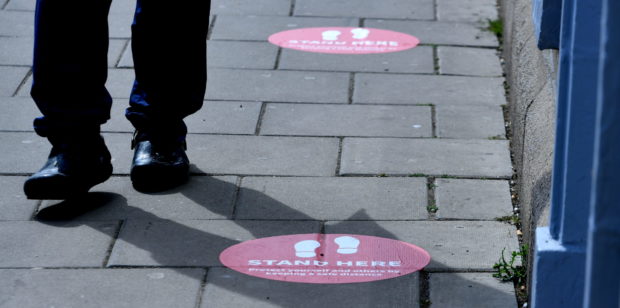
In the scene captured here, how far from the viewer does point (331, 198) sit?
3.58m

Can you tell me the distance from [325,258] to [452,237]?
0.42 metres

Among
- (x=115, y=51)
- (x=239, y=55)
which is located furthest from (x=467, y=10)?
(x=115, y=51)

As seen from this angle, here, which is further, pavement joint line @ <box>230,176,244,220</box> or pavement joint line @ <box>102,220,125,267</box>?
pavement joint line @ <box>230,176,244,220</box>

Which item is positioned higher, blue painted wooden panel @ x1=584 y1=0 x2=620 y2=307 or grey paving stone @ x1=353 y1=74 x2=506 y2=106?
blue painted wooden panel @ x1=584 y1=0 x2=620 y2=307

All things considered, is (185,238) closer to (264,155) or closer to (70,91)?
(70,91)

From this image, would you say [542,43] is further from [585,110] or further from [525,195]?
[585,110]

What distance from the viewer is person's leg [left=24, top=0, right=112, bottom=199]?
330 centimetres

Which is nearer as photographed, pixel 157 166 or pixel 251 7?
pixel 157 166

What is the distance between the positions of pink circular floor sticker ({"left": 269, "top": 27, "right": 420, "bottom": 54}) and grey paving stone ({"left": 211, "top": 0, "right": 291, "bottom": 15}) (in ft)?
1.32

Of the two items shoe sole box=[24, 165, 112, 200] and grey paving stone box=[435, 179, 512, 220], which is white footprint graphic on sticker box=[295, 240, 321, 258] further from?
shoe sole box=[24, 165, 112, 200]

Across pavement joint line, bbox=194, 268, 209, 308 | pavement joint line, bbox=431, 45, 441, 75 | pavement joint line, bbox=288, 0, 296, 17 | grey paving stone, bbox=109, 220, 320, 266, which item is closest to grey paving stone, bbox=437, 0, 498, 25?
pavement joint line, bbox=431, 45, 441, 75

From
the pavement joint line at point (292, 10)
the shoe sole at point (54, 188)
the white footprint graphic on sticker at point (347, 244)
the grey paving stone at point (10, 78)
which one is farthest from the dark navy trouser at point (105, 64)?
the pavement joint line at point (292, 10)

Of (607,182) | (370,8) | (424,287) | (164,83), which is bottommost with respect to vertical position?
(424,287)

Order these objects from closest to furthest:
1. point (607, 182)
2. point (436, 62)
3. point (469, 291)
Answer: point (607, 182) < point (469, 291) < point (436, 62)
